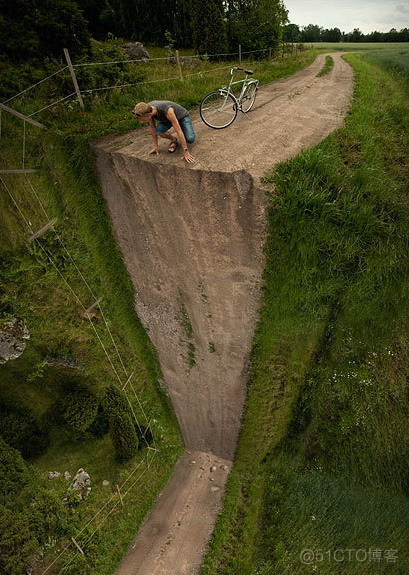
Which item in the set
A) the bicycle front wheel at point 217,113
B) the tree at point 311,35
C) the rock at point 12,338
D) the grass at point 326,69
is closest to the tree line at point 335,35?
the tree at point 311,35

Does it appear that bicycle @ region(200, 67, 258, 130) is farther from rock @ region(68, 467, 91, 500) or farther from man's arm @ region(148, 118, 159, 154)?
rock @ region(68, 467, 91, 500)

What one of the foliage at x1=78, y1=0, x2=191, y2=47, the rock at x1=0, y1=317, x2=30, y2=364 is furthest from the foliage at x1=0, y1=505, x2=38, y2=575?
the foliage at x1=78, y1=0, x2=191, y2=47

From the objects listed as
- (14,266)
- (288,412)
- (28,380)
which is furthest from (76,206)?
(288,412)

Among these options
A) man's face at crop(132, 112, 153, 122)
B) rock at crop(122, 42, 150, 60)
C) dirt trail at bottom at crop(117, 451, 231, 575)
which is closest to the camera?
man's face at crop(132, 112, 153, 122)

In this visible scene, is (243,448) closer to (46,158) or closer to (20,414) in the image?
(20,414)

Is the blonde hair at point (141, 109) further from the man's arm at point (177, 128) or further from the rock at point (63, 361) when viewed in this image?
the rock at point (63, 361)

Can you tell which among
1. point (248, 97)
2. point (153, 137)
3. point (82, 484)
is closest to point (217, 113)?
point (248, 97)

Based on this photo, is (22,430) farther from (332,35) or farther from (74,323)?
(332,35)
